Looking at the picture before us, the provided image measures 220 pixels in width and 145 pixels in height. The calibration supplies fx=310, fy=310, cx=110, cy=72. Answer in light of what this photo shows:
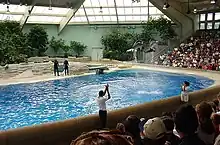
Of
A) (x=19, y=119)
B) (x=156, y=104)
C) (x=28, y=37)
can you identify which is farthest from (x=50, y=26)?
(x=156, y=104)

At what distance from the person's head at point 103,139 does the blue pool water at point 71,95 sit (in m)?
8.05

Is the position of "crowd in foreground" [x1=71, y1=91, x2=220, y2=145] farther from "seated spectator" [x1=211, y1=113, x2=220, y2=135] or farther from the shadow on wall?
the shadow on wall

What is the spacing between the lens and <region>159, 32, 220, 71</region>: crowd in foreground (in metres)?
21.0

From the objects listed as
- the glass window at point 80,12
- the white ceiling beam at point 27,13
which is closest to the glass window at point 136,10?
the glass window at point 80,12

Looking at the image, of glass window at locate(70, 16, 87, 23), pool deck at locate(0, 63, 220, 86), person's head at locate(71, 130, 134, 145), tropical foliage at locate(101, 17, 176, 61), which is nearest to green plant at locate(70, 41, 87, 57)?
tropical foliage at locate(101, 17, 176, 61)

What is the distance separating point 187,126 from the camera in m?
2.12

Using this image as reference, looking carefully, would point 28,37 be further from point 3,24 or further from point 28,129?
point 28,129

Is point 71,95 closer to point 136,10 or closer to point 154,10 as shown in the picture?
point 136,10

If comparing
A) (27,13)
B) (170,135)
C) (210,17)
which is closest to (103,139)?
(170,135)

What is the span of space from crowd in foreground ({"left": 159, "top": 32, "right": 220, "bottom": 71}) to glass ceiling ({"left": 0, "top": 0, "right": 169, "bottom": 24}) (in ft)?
17.0

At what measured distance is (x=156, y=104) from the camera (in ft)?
22.5

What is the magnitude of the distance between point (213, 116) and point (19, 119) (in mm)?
7526

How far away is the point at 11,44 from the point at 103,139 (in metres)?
21.3

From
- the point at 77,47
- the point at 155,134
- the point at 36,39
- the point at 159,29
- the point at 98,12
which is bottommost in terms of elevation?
the point at 155,134
